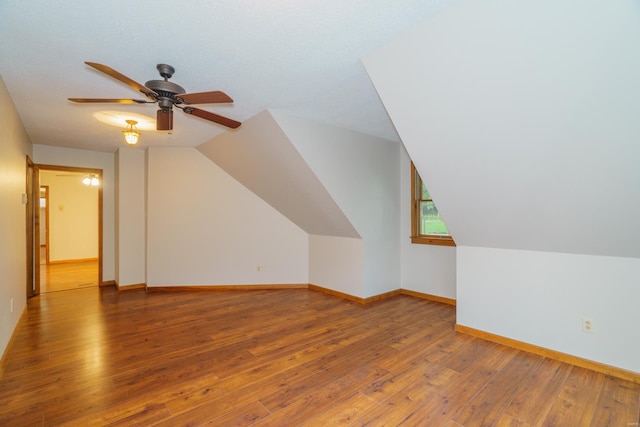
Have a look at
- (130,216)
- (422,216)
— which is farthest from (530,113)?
(130,216)

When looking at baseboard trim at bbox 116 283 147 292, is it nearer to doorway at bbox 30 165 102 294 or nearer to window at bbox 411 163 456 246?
doorway at bbox 30 165 102 294

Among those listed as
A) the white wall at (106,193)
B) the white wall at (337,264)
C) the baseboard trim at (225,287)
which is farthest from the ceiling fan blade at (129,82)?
the white wall at (106,193)

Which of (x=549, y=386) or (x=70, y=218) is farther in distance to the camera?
(x=70, y=218)

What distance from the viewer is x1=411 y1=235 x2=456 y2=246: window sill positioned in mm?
4441

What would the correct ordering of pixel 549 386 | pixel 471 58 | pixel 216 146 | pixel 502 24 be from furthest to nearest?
pixel 216 146 < pixel 549 386 < pixel 471 58 < pixel 502 24

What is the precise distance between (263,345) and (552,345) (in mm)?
2789

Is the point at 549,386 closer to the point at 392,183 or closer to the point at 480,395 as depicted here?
the point at 480,395

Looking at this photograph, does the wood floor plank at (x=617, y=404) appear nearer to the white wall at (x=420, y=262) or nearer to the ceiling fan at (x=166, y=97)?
the white wall at (x=420, y=262)

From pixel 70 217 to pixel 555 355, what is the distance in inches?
403

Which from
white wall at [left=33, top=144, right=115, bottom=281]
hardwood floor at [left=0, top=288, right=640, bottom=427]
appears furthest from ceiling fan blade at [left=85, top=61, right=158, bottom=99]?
white wall at [left=33, top=144, right=115, bottom=281]

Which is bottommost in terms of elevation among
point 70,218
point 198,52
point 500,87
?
point 70,218

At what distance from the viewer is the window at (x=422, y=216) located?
185 inches

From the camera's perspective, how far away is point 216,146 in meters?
4.69

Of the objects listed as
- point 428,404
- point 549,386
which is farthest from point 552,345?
point 428,404
